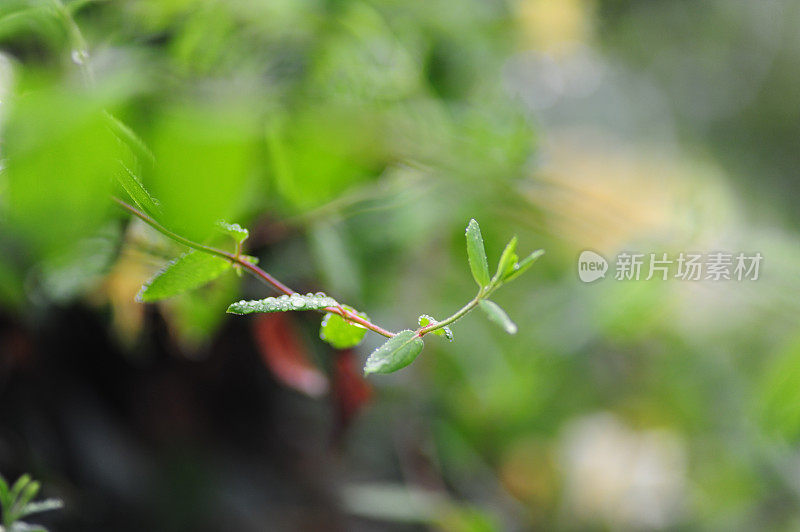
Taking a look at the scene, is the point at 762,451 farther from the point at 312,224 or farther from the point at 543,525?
the point at 312,224

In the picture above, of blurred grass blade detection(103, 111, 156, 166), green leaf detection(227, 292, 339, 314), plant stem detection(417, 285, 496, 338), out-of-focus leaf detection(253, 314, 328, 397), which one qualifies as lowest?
green leaf detection(227, 292, 339, 314)

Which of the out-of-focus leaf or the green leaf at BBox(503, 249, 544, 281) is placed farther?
the out-of-focus leaf

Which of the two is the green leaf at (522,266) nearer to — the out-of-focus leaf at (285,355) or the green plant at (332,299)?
the green plant at (332,299)

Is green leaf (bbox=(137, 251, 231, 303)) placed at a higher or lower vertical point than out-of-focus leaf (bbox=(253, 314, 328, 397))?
lower

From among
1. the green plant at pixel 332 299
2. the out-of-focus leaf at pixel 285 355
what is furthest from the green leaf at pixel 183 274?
the out-of-focus leaf at pixel 285 355

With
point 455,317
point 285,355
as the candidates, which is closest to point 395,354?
point 455,317

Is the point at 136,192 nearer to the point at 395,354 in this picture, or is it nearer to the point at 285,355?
the point at 395,354

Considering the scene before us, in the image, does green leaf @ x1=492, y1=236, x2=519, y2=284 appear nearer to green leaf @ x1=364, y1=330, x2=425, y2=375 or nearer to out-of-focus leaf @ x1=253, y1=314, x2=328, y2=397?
green leaf @ x1=364, y1=330, x2=425, y2=375

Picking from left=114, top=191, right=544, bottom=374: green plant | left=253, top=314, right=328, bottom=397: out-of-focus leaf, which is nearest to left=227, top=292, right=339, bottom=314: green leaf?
left=114, top=191, right=544, bottom=374: green plant
